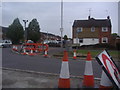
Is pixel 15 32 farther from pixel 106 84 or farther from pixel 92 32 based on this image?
pixel 106 84

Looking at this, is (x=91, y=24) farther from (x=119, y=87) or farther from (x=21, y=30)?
(x=119, y=87)

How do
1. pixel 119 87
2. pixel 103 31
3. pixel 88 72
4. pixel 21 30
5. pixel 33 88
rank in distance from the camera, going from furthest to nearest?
pixel 21 30
pixel 103 31
pixel 88 72
pixel 33 88
pixel 119 87

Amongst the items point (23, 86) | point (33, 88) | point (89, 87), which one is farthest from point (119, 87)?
point (23, 86)

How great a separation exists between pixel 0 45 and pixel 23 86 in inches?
1122

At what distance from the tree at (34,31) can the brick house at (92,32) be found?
21317mm

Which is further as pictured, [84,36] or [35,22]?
[35,22]

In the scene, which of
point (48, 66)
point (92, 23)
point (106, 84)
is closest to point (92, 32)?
point (92, 23)

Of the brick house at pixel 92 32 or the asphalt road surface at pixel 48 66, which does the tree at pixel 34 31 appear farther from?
the asphalt road surface at pixel 48 66

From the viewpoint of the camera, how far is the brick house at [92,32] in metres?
34.7

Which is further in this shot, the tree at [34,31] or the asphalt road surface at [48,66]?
the tree at [34,31]

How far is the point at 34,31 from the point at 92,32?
26.2 m

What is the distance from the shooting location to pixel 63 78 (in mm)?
4273

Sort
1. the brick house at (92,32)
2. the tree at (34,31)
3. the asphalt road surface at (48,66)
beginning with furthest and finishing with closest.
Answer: the tree at (34,31) < the brick house at (92,32) < the asphalt road surface at (48,66)

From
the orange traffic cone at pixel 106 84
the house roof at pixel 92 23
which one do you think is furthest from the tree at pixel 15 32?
the orange traffic cone at pixel 106 84
